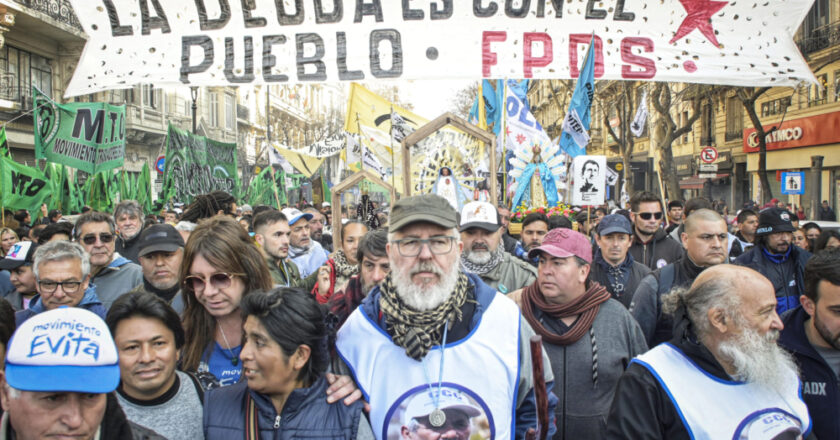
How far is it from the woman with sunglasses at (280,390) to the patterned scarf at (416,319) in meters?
0.29

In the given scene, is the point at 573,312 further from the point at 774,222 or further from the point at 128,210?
the point at 128,210

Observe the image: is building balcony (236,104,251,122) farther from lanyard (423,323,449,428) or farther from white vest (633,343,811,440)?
white vest (633,343,811,440)

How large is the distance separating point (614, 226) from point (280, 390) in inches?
140

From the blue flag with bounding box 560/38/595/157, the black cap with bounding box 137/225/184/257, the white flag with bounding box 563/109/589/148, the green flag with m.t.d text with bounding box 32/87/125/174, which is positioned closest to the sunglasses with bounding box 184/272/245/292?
the black cap with bounding box 137/225/184/257

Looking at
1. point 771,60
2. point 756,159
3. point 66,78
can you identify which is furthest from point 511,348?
point 756,159

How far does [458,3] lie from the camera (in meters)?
4.73

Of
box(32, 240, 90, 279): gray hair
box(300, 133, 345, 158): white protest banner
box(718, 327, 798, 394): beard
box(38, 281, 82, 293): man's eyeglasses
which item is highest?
box(300, 133, 345, 158): white protest banner

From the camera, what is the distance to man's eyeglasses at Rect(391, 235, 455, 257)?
243cm

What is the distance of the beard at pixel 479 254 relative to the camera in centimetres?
480

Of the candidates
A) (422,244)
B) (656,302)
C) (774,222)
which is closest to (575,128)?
(774,222)

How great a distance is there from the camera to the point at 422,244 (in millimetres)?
2426

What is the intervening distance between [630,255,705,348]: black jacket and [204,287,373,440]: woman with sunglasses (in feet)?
7.41

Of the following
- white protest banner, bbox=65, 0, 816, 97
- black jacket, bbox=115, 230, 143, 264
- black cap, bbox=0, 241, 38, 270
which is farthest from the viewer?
black jacket, bbox=115, 230, 143, 264

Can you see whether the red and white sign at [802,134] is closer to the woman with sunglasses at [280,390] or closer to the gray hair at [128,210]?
the gray hair at [128,210]
